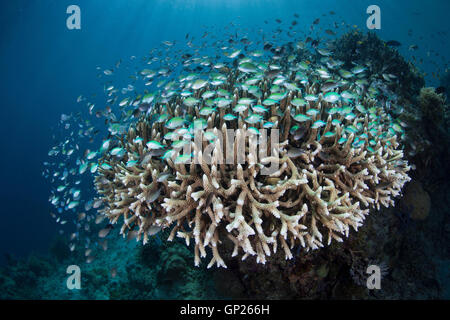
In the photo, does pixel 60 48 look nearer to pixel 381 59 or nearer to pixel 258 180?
pixel 381 59

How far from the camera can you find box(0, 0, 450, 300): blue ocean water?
29547 millimetres

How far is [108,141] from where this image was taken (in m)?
4.71

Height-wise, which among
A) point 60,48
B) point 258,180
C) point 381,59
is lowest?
point 258,180

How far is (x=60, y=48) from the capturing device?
59344mm

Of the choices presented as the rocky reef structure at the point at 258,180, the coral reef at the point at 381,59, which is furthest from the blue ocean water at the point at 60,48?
the rocky reef structure at the point at 258,180

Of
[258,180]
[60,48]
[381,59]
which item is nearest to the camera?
[258,180]

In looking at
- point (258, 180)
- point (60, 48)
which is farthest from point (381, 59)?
point (60, 48)

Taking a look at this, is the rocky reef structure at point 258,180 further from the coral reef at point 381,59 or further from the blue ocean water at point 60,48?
the blue ocean water at point 60,48

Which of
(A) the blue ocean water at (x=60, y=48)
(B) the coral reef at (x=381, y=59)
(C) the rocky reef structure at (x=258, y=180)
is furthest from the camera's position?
(A) the blue ocean water at (x=60, y=48)

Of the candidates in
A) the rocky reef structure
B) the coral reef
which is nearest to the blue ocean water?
the coral reef

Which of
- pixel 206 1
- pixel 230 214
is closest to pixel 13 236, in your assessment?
pixel 230 214

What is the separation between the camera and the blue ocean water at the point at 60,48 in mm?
29547

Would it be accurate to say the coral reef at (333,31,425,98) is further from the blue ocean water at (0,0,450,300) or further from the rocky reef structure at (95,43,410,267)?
the blue ocean water at (0,0,450,300)
